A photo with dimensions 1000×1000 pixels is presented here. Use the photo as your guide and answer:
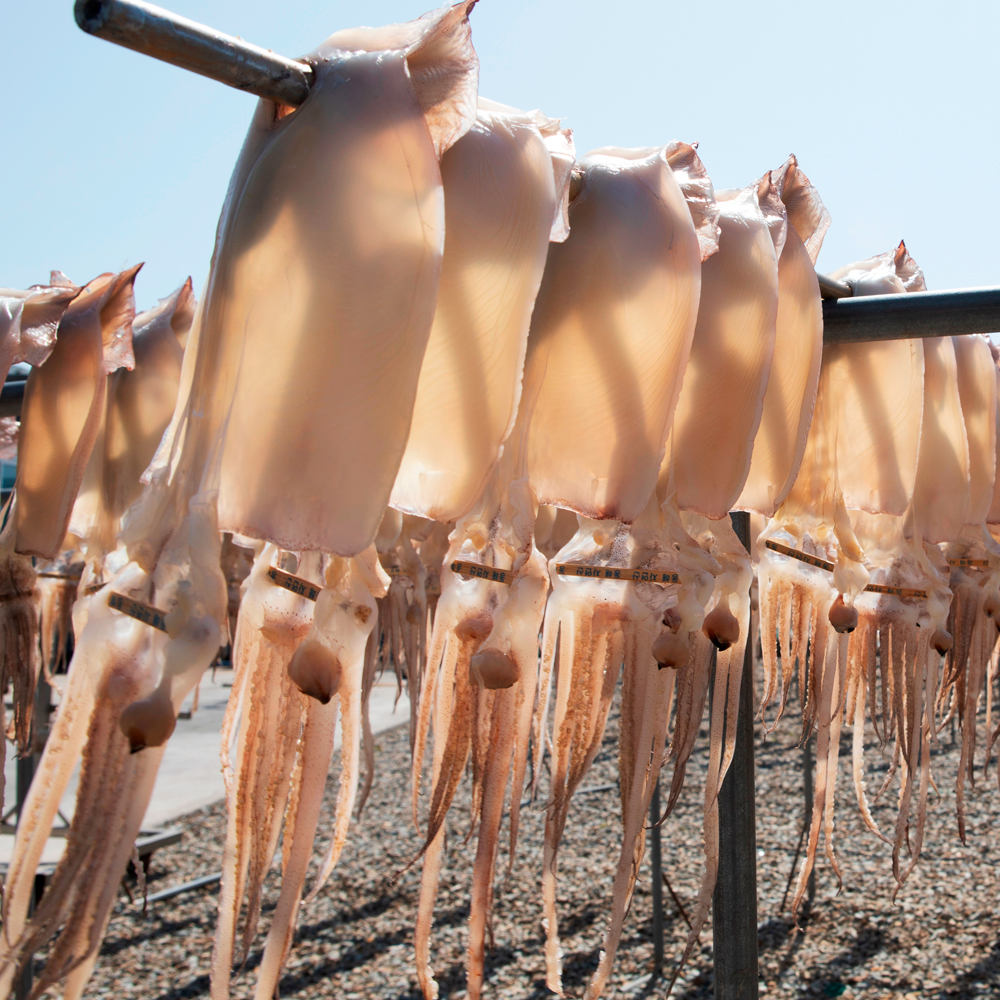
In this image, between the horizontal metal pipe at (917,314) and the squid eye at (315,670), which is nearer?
the squid eye at (315,670)

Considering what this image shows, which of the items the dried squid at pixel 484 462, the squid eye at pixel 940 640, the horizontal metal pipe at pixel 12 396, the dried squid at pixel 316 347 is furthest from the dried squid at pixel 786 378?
the horizontal metal pipe at pixel 12 396

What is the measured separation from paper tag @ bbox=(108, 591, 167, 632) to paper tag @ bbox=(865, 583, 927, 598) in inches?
60.1

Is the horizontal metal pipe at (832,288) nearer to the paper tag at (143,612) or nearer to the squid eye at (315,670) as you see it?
the squid eye at (315,670)

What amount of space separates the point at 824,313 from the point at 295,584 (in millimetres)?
1136

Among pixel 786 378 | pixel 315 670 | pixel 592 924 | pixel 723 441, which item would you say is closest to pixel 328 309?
pixel 315 670

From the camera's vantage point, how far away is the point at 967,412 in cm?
221

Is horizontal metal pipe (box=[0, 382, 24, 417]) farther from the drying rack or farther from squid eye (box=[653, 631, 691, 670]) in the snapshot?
squid eye (box=[653, 631, 691, 670])

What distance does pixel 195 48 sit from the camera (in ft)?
3.03

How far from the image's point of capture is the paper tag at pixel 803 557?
5.90 feet

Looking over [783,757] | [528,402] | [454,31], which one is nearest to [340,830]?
[528,402]

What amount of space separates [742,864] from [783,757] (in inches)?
355

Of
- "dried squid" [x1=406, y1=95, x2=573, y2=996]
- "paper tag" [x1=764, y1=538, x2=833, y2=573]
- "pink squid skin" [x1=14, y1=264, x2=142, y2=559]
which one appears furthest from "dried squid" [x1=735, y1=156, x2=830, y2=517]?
"pink squid skin" [x1=14, y1=264, x2=142, y2=559]

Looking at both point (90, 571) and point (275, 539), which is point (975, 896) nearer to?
point (90, 571)

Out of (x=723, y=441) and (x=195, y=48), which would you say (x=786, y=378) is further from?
(x=195, y=48)
